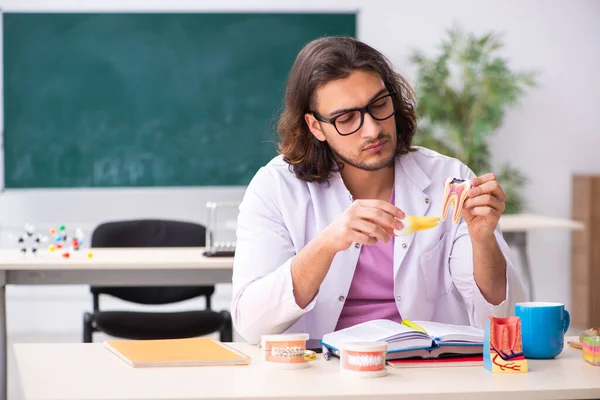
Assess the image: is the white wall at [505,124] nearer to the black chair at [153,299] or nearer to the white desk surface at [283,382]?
the black chair at [153,299]

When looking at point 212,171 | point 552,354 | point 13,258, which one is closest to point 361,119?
point 552,354

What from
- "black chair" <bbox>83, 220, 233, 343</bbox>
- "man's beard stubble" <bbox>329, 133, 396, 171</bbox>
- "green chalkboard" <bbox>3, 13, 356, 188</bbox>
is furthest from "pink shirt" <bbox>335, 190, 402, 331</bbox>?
"green chalkboard" <bbox>3, 13, 356, 188</bbox>

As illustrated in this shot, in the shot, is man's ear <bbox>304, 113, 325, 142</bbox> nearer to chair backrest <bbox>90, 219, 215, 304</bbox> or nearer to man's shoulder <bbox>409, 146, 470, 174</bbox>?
man's shoulder <bbox>409, 146, 470, 174</bbox>

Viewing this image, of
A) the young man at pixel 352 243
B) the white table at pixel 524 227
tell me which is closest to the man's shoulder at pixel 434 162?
the young man at pixel 352 243

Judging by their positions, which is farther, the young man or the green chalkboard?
the green chalkboard

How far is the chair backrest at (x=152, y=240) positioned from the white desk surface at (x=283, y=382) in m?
2.28

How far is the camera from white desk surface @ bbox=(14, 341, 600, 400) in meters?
1.45

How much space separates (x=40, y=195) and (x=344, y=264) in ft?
14.1

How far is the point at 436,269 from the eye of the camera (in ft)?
7.13

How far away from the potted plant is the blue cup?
13.6ft

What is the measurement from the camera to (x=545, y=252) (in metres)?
6.58

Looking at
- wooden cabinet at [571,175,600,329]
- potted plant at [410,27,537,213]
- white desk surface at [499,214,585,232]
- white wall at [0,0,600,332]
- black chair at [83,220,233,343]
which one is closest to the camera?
black chair at [83,220,233,343]

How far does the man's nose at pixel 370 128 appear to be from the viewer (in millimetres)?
2033

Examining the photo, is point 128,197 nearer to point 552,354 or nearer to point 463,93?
point 463,93
